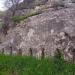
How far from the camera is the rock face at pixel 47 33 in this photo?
11695mm

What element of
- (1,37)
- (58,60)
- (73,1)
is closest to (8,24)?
(1,37)

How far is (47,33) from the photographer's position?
492 inches

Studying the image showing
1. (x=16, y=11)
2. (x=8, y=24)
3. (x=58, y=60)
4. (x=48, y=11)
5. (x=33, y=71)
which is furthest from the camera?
(x=16, y=11)

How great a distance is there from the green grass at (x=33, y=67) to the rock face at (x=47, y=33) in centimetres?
211

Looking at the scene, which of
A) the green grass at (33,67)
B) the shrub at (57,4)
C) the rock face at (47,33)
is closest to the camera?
the green grass at (33,67)

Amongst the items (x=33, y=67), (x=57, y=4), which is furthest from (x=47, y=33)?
(x=33, y=67)

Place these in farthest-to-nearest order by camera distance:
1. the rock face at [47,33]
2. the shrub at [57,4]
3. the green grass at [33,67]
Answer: the shrub at [57,4] < the rock face at [47,33] < the green grass at [33,67]

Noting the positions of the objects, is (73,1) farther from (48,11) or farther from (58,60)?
(58,60)

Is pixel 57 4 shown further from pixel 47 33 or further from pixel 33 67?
pixel 33 67

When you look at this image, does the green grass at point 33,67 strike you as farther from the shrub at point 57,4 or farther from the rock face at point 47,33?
the shrub at point 57,4

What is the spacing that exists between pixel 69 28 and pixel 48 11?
219cm

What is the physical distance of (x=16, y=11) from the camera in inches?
680

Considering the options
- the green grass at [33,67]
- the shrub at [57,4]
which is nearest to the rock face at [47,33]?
the shrub at [57,4]

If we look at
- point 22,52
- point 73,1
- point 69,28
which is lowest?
point 22,52
